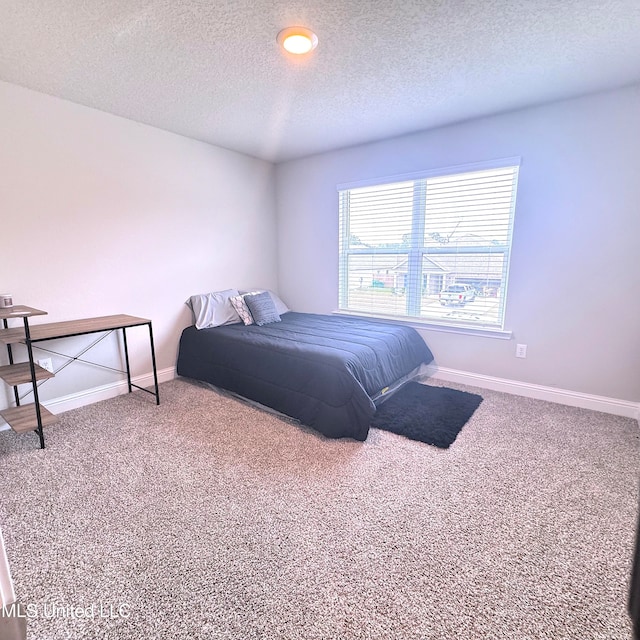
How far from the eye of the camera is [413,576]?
134cm

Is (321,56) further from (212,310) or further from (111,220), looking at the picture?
(212,310)

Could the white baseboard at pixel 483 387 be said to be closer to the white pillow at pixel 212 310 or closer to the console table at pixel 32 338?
the console table at pixel 32 338

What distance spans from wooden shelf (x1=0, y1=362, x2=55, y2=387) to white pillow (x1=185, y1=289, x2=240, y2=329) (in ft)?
4.36

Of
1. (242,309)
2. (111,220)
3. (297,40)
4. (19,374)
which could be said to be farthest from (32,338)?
(297,40)

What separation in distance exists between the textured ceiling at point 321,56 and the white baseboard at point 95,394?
7.39 feet

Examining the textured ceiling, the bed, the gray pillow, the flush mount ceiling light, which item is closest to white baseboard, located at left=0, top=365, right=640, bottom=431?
the bed

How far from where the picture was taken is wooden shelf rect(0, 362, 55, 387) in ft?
7.07

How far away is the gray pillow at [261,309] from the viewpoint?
3.56m

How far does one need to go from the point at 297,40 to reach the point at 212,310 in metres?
2.38

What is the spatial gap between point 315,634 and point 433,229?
120 inches

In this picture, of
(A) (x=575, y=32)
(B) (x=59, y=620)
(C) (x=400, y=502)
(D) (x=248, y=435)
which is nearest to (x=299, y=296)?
(D) (x=248, y=435)

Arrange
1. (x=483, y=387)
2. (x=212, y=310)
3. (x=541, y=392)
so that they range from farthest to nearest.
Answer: (x=212, y=310), (x=483, y=387), (x=541, y=392)

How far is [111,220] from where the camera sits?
2.92 metres

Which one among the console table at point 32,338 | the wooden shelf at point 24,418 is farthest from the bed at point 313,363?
the wooden shelf at point 24,418
